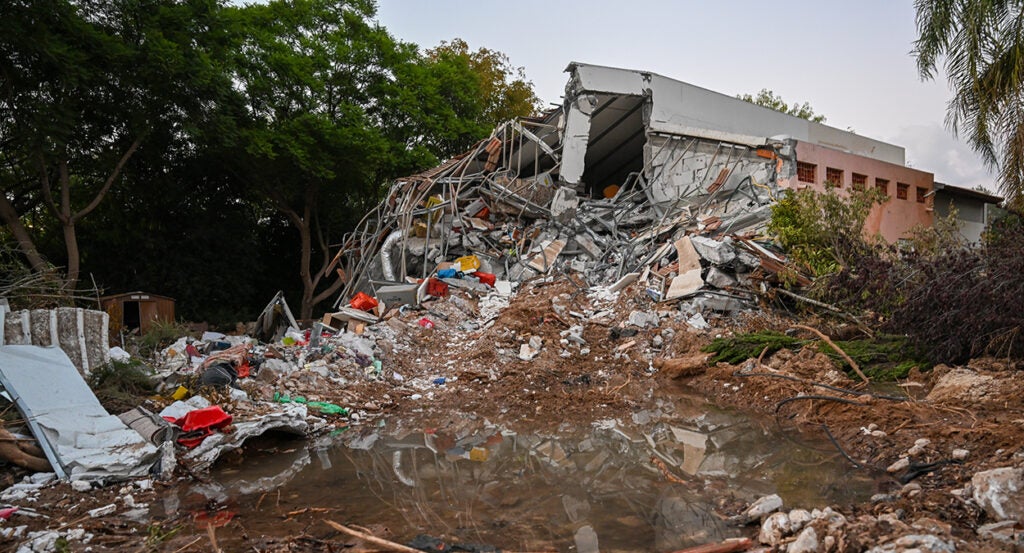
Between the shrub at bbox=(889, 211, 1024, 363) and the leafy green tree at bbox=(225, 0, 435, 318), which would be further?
the leafy green tree at bbox=(225, 0, 435, 318)

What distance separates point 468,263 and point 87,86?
8.33 meters

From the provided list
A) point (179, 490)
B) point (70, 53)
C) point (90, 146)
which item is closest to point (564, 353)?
point (179, 490)

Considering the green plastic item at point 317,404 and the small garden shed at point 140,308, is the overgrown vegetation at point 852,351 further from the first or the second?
the small garden shed at point 140,308

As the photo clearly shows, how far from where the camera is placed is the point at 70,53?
34.0 feet

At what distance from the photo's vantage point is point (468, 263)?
12.6 meters

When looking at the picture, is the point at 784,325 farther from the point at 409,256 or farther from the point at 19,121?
the point at 19,121

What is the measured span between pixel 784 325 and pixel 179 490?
8116 mm

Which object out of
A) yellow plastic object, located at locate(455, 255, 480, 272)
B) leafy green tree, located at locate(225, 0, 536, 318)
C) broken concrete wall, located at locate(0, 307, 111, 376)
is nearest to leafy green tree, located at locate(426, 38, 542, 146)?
leafy green tree, located at locate(225, 0, 536, 318)

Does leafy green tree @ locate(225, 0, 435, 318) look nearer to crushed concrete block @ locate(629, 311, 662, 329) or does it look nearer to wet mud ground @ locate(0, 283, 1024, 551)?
crushed concrete block @ locate(629, 311, 662, 329)

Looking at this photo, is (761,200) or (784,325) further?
(761,200)

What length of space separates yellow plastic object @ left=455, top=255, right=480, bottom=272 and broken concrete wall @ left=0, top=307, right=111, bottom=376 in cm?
676

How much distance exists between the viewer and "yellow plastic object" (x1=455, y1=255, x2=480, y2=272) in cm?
1247

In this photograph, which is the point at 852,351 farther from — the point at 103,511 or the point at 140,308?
the point at 140,308

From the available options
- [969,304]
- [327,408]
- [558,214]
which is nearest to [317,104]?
[558,214]
